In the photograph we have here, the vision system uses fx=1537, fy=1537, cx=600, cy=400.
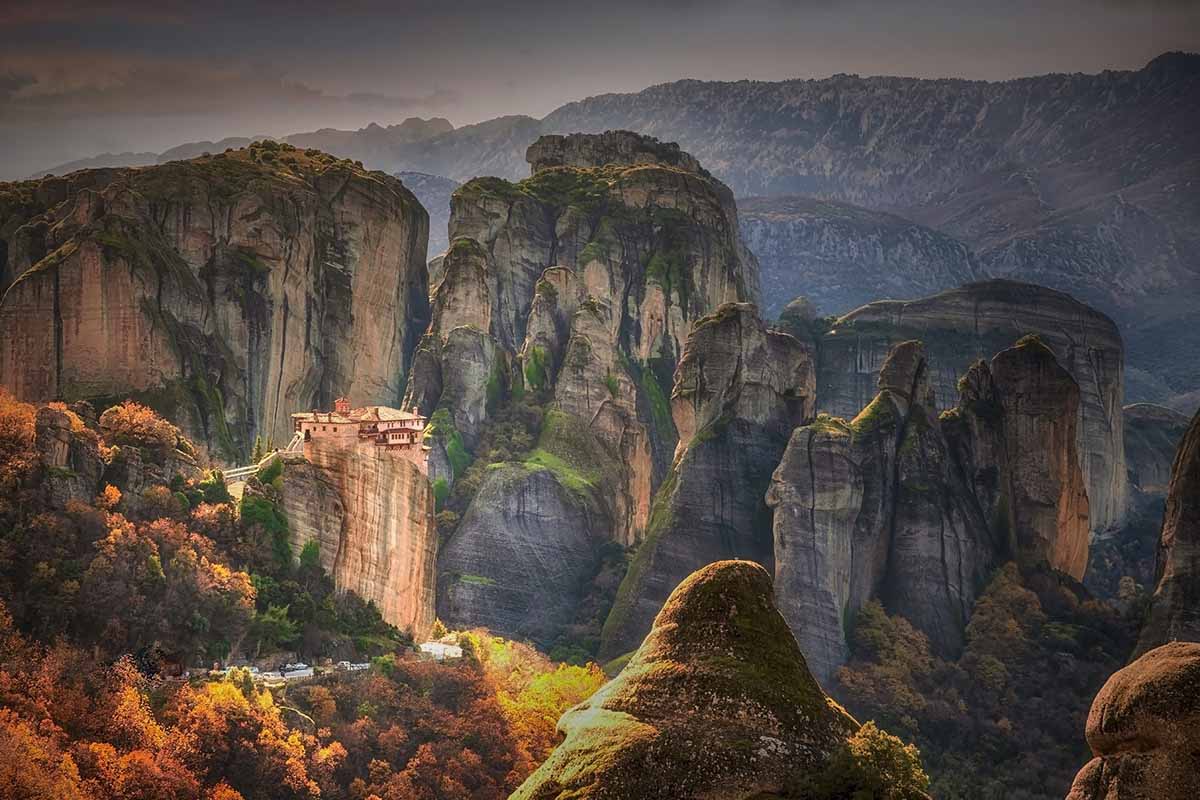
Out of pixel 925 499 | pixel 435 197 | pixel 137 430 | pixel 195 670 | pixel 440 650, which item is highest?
pixel 435 197

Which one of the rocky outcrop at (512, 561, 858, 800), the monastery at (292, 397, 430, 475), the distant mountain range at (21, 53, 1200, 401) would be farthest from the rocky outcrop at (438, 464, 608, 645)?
the distant mountain range at (21, 53, 1200, 401)

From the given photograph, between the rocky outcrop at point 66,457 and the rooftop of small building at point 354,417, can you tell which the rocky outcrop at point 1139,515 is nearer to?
the rooftop of small building at point 354,417

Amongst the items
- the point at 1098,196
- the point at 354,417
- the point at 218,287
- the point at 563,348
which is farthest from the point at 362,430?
the point at 1098,196

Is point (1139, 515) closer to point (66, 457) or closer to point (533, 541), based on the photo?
point (533, 541)

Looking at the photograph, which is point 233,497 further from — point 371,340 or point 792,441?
point 371,340

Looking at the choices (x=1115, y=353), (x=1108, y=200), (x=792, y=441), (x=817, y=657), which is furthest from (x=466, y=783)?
(x=1108, y=200)
